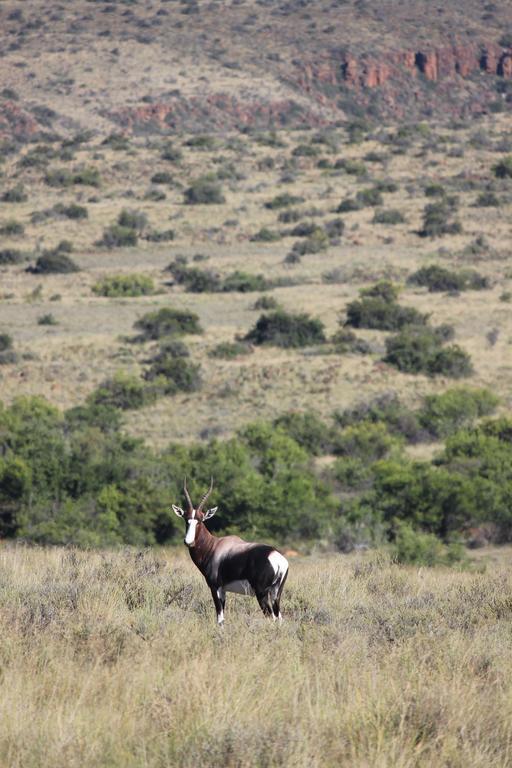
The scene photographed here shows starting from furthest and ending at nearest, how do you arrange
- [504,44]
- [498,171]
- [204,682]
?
[504,44]
[498,171]
[204,682]

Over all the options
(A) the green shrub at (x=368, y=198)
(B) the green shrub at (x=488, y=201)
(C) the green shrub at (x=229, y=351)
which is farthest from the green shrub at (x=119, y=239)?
(B) the green shrub at (x=488, y=201)

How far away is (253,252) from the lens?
46469 mm

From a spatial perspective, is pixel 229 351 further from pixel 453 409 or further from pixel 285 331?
pixel 453 409

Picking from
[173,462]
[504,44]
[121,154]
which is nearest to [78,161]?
[121,154]

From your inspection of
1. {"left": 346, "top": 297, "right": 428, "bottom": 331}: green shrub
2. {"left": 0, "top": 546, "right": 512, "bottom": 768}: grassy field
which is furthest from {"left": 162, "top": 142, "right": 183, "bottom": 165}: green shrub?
{"left": 0, "top": 546, "right": 512, "bottom": 768}: grassy field

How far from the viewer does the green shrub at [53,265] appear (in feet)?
140

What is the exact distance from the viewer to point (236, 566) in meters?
7.66

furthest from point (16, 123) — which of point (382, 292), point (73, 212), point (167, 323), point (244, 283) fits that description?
point (167, 323)

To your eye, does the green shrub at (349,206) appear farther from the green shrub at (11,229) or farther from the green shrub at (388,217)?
the green shrub at (11,229)

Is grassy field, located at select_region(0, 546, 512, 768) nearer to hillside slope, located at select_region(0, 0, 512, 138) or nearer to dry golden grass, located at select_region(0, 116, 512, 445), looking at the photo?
dry golden grass, located at select_region(0, 116, 512, 445)

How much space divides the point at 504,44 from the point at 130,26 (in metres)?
36.1

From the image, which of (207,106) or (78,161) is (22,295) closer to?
(78,161)

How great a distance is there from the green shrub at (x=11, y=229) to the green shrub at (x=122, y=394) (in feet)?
71.9

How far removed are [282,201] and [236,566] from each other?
1869 inches
